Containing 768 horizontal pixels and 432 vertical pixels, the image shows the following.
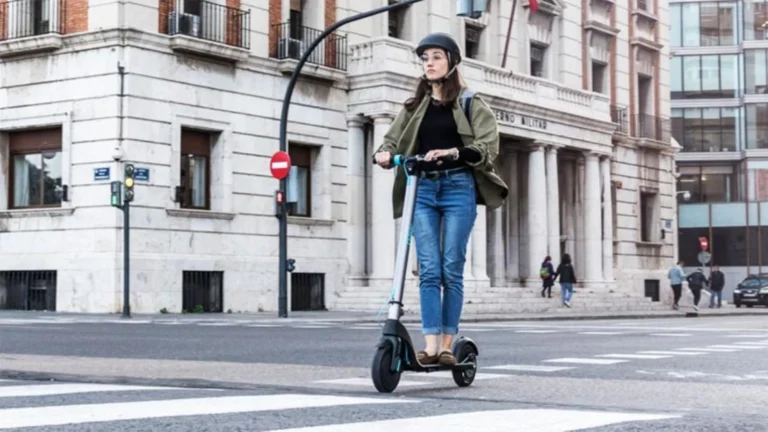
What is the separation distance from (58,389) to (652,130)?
4285 cm

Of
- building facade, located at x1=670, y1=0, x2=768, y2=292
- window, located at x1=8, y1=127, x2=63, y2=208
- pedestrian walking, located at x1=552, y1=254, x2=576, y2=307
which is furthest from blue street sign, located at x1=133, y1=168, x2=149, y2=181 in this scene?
building facade, located at x1=670, y1=0, x2=768, y2=292

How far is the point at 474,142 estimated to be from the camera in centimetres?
744

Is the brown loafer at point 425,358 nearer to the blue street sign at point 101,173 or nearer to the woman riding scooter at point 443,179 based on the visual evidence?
the woman riding scooter at point 443,179

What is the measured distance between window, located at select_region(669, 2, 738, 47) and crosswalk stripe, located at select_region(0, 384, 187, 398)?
6387 centimetres

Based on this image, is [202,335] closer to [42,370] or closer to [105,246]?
[42,370]

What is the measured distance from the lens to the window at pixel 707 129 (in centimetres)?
6731

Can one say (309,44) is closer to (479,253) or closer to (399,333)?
(479,253)

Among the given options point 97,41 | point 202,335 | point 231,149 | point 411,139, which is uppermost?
point 97,41

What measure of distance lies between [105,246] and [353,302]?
745 cm

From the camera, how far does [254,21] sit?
3094 centimetres

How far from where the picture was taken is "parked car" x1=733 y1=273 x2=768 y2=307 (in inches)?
2100

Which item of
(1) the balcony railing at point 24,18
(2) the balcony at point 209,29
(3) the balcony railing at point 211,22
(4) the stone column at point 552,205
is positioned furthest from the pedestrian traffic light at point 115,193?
(4) the stone column at point 552,205

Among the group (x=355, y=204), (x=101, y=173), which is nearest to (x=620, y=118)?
(x=355, y=204)

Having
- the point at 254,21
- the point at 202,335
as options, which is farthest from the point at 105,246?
the point at 202,335
